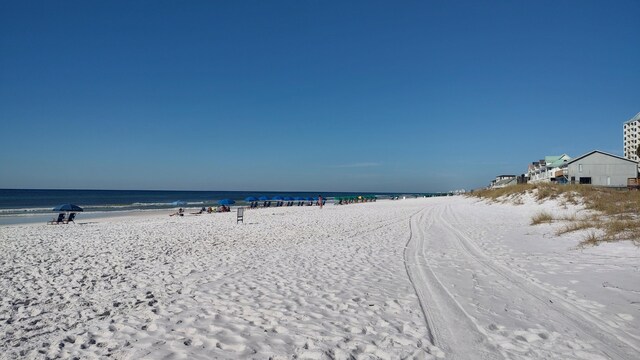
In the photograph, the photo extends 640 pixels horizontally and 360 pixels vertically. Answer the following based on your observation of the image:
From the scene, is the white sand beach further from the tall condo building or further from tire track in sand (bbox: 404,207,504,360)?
the tall condo building

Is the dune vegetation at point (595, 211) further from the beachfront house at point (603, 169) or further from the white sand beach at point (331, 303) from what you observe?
the beachfront house at point (603, 169)

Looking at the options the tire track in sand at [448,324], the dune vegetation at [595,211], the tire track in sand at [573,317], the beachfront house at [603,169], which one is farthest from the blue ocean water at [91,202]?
the beachfront house at [603,169]

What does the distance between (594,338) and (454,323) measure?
147 centimetres

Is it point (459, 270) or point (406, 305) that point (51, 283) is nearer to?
point (406, 305)

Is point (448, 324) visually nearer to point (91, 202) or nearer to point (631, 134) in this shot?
point (91, 202)

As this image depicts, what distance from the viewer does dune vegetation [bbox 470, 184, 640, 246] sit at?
360 inches

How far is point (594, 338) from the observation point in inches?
163

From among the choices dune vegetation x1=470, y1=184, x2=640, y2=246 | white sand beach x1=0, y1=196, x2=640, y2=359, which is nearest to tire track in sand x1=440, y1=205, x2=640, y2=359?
white sand beach x1=0, y1=196, x2=640, y2=359

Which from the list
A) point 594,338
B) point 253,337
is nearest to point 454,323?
point 594,338

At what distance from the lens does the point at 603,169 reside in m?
44.9

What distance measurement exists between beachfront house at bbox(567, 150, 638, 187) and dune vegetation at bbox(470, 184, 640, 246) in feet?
70.1

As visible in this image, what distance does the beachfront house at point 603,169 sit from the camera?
1748 inches

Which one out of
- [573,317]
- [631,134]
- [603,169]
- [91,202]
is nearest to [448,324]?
[573,317]

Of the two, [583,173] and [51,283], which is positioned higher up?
[583,173]
